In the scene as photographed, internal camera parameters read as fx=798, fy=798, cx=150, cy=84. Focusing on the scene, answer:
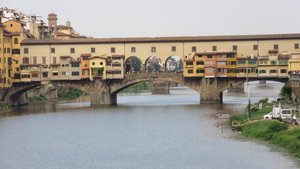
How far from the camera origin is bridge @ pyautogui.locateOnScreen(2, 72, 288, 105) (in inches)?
2844

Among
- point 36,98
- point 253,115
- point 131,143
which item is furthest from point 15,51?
point 131,143

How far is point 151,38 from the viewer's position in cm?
7512

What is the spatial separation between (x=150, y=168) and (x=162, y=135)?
11569 millimetres

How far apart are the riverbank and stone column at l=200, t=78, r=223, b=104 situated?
20.5 m

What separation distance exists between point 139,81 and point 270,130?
33.3 metres

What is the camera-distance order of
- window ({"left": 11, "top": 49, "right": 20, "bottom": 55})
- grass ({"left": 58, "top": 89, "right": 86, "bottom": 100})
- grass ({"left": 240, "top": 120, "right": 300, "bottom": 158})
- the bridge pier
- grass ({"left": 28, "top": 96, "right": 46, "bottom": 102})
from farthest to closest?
grass ({"left": 58, "top": 89, "right": 86, "bottom": 100}), grass ({"left": 28, "top": 96, "right": 46, "bottom": 102}), window ({"left": 11, "top": 49, "right": 20, "bottom": 55}), the bridge pier, grass ({"left": 240, "top": 120, "right": 300, "bottom": 158})

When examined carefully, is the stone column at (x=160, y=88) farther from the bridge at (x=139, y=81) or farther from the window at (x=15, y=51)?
the window at (x=15, y=51)

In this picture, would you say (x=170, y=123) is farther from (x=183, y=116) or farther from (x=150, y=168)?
(x=150, y=168)

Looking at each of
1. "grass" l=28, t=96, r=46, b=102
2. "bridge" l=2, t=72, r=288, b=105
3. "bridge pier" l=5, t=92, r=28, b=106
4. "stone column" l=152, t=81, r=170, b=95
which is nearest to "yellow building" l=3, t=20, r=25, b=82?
"bridge" l=2, t=72, r=288, b=105

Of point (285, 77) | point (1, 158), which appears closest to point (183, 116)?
point (285, 77)

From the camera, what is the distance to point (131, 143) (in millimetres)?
41688

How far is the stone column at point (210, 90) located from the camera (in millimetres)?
71875

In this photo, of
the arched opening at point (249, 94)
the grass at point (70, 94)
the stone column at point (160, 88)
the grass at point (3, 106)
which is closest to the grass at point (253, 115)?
the arched opening at point (249, 94)

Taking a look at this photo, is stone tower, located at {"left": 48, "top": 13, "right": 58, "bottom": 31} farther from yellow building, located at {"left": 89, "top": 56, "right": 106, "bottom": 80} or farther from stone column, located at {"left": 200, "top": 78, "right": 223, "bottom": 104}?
stone column, located at {"left": 200, "top": 78, "right": 223, "bottom": 104}
